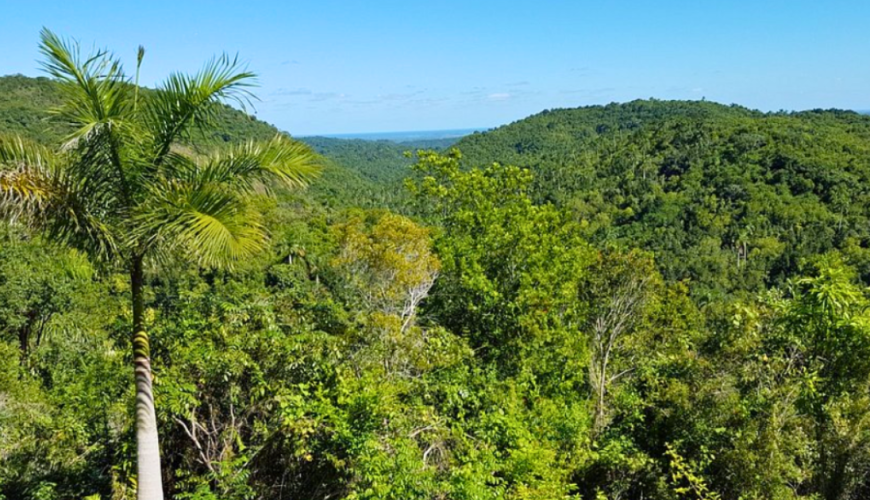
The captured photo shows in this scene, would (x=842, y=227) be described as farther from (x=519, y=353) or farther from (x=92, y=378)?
(x=92, y=378)

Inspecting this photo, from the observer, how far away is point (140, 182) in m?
4.02

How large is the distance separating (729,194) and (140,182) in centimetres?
8362

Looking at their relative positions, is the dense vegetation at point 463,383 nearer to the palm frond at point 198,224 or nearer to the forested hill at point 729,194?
the palm frond at point 198,224

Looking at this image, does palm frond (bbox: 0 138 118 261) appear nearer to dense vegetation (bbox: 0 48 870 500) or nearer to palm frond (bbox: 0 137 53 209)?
palm frond (bbox: 0 137 53 209)

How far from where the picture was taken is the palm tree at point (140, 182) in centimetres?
367

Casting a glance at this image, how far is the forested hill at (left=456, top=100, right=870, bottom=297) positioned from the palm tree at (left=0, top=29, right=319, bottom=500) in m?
45.9

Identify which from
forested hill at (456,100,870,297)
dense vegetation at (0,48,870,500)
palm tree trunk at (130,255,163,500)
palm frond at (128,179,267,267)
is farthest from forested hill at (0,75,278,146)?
forested hill at (456,100,870,297)

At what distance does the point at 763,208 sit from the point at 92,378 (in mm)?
79399

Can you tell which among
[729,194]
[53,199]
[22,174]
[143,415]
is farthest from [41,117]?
[729,194]

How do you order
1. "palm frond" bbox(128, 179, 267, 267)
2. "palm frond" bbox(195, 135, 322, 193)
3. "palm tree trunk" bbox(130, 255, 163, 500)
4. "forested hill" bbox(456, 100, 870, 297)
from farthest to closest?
"forested hill" bbox(456, 100, 870, 297), "palm frond" bbox(195, 135, 322, 193), "palm tree trunk" bbox(130, 255, 163, 500), "palm frond" bbox(128, 179, 267, 267)

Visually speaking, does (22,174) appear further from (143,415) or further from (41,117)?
(143,415)

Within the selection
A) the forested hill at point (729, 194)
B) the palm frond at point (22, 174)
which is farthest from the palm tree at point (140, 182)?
the forested hill at point (729, 194)

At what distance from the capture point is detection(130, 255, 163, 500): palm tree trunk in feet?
13.6

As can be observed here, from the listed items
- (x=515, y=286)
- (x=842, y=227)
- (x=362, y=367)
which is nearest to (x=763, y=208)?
(x=842, y=227)
